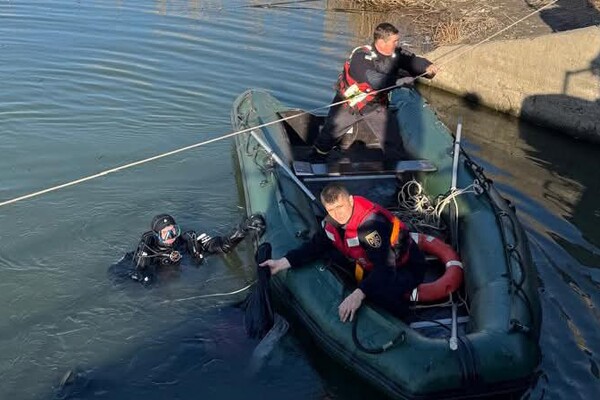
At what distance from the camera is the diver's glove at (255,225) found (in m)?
6.26

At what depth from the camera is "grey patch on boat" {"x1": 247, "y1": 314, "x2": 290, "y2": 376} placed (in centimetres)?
539

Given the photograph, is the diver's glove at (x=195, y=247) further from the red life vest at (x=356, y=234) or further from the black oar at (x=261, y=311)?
the red life vest at (x=356, y=234)

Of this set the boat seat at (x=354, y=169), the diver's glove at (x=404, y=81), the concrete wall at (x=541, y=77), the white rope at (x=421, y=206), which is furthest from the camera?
the concrete wall at (x=541, y=77)

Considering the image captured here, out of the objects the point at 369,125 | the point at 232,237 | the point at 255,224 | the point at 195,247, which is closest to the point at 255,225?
the point at 255,224

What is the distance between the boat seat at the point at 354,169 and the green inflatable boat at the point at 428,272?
0.01m

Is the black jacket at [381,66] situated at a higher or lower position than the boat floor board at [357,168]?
higher

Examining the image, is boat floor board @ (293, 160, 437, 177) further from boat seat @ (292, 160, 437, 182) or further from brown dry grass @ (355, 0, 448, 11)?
brown dry grass @ (355, 0, 448, 11)

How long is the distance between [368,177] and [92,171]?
3.40 m

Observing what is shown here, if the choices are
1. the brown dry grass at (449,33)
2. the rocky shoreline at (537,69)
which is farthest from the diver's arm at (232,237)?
the brown dry grass at (449,33)

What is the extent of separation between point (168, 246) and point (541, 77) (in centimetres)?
673

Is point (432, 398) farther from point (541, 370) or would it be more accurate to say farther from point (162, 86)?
point (162, 86)

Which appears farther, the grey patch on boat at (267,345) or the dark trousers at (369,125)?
the dark trousers at (369,125)

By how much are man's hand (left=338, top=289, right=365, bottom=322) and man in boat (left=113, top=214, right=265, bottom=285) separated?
58.2 inches

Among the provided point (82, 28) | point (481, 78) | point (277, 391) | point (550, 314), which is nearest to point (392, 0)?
point (481, 78)
